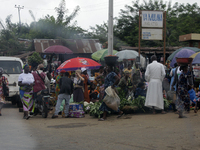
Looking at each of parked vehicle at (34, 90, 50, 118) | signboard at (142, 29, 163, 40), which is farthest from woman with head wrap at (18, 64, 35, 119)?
signboard at (142, 29, 163, 40)

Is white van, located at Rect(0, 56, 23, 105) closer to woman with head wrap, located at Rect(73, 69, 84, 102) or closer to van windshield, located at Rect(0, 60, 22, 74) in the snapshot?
van windshield, located at Rect(0, 60, 22, 74)

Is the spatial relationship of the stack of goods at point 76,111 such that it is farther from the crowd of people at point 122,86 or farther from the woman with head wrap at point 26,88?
the woman with head wrap at point 26,88

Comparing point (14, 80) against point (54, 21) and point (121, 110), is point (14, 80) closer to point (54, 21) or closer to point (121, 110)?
point (121, 110)

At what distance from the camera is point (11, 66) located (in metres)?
13.2

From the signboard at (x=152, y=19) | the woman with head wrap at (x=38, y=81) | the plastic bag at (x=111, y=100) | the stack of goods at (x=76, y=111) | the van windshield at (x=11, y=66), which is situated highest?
the signboard at (x=152, y=19)

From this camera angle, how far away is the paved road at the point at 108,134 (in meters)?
5.27

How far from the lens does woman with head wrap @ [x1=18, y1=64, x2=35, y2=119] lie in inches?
353

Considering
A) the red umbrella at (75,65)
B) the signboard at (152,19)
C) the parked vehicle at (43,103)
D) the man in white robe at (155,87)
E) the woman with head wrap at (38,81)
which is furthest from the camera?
the signboard at (152,19)

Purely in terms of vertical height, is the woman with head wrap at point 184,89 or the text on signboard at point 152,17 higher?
the text on signboard at point 152,17

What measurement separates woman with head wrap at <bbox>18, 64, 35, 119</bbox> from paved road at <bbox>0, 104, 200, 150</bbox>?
44.5 inches

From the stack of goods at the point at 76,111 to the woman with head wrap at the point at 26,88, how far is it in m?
1.38

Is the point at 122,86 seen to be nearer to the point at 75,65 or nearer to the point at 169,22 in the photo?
the point at 75,65

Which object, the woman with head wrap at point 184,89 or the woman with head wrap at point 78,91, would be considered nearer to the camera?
the woman with head wrap at point 184,89

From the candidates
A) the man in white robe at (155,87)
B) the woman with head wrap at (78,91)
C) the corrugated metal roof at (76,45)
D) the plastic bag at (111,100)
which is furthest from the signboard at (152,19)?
the corrugated metal roof at (76,45)
